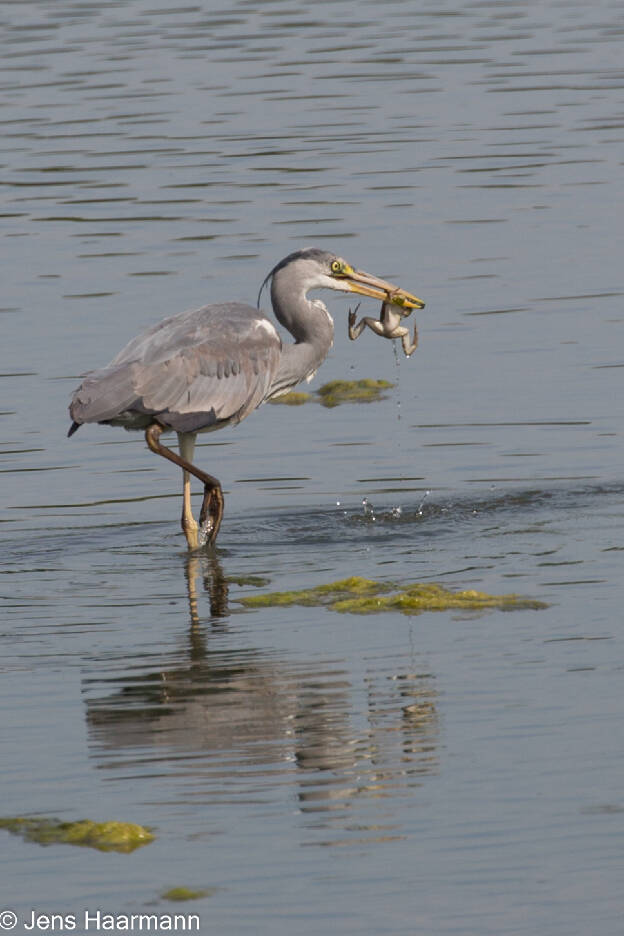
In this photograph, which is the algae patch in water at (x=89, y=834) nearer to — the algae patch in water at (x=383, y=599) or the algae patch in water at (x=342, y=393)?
the algae patch in water at (x=383, y=599)

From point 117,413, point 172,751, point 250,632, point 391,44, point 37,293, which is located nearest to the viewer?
point 172,751

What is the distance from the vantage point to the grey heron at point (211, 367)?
1122 cm

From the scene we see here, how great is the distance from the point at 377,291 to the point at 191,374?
1657 millimetres

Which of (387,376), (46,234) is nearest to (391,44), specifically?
(46,234)

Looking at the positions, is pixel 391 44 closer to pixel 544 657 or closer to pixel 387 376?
pixel 387 376

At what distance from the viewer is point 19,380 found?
14930 mm

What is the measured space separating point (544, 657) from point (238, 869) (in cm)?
244

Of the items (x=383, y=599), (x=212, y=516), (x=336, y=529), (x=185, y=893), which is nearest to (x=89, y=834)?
(x=185, y=893)

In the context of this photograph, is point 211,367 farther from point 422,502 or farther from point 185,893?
point 185,893

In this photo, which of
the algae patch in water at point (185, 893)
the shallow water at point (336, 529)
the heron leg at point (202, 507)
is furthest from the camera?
the heron leg at point (202, 507)

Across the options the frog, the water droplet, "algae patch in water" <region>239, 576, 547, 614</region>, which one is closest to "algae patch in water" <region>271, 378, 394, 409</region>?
the frog

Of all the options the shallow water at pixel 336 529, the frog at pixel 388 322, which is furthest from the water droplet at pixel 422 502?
the frog at pixel 388 322

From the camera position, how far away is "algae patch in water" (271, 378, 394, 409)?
1453 centimetres

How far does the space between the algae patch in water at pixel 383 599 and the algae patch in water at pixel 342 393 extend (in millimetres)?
4463
